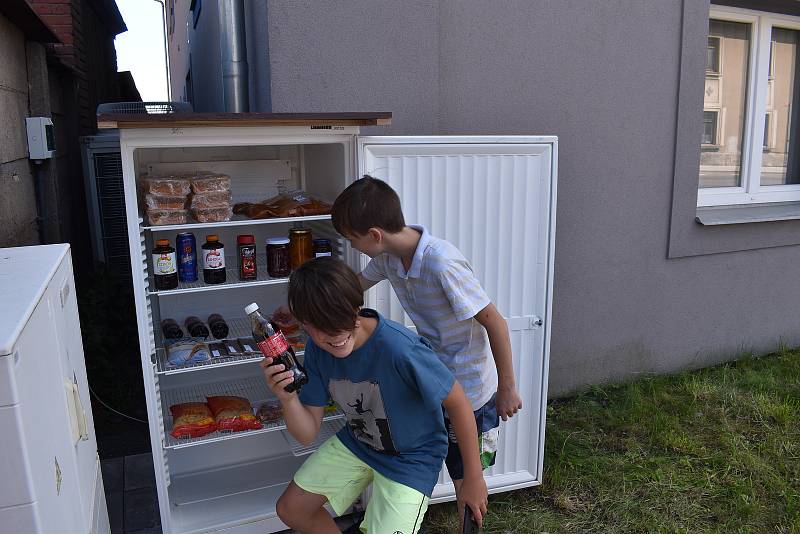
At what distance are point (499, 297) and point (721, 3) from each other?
122 inches

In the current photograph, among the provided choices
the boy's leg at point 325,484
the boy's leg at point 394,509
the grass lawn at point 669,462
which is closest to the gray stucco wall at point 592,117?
the grass lawn at point 669,462

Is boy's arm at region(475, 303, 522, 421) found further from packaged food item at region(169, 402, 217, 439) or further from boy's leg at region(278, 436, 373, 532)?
packaged food item at region(169, 402, 217, 439)

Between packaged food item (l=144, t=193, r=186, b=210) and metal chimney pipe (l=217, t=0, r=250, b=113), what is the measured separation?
3.25ft

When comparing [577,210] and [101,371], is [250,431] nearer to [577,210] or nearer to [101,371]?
[101,371]

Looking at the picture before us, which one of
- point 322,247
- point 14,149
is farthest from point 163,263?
point 14,149

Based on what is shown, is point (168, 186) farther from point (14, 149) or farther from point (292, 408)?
point (14, 149)

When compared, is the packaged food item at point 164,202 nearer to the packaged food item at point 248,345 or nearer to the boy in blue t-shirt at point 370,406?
the packaged food item at point 248,345

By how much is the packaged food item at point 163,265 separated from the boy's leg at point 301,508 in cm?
99

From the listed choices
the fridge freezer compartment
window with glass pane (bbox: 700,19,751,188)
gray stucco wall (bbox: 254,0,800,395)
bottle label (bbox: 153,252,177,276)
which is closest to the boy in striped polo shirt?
bottle label (bbox: 153,252,177,276)

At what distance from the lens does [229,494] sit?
3.10 metres

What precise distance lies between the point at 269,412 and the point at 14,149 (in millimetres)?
1988

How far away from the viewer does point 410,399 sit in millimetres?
2031

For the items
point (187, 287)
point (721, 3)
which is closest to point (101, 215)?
point (187, 287)

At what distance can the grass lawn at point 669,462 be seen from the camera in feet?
9.98
